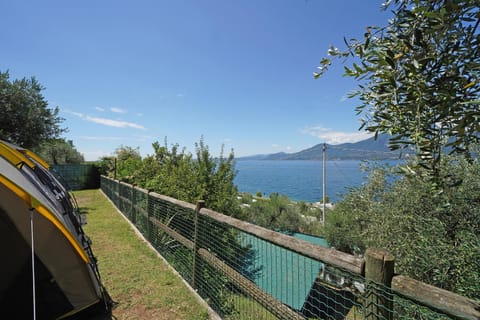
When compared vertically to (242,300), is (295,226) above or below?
below

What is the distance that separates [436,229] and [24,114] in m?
13.4

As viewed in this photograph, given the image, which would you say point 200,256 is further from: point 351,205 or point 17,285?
point 351,205

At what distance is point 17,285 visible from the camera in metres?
2.45

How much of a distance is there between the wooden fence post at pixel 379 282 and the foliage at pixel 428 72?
0.48 metres

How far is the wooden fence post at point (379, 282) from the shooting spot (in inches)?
44.2

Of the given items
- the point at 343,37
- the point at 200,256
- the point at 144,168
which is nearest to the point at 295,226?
the point at 144,168

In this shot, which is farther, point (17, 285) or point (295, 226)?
point (295, 226)

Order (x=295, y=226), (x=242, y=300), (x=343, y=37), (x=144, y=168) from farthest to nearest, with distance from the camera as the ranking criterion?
(x=295, y=226) → (x=144, y=168) → (x=242, y=300) → (x=343, y=37)

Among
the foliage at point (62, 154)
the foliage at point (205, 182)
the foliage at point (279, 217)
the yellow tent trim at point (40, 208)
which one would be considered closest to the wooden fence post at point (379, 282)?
the yellow tent trim at point (40, 208)

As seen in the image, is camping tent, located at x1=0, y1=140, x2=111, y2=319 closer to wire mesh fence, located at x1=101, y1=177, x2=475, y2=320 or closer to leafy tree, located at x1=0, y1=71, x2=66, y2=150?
wire mesh fence, located at x1=101, y1=177, x2=475, y2=320

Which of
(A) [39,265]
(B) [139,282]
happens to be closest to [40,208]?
(A) [39,265]

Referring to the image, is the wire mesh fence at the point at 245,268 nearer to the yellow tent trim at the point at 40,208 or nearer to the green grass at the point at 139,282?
the green grass at the point at 139,282

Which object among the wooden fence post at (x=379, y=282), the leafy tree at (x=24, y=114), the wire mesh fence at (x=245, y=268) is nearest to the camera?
the wooden fence post at (x=379, y=282)

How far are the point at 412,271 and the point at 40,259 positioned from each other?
17.5ft
